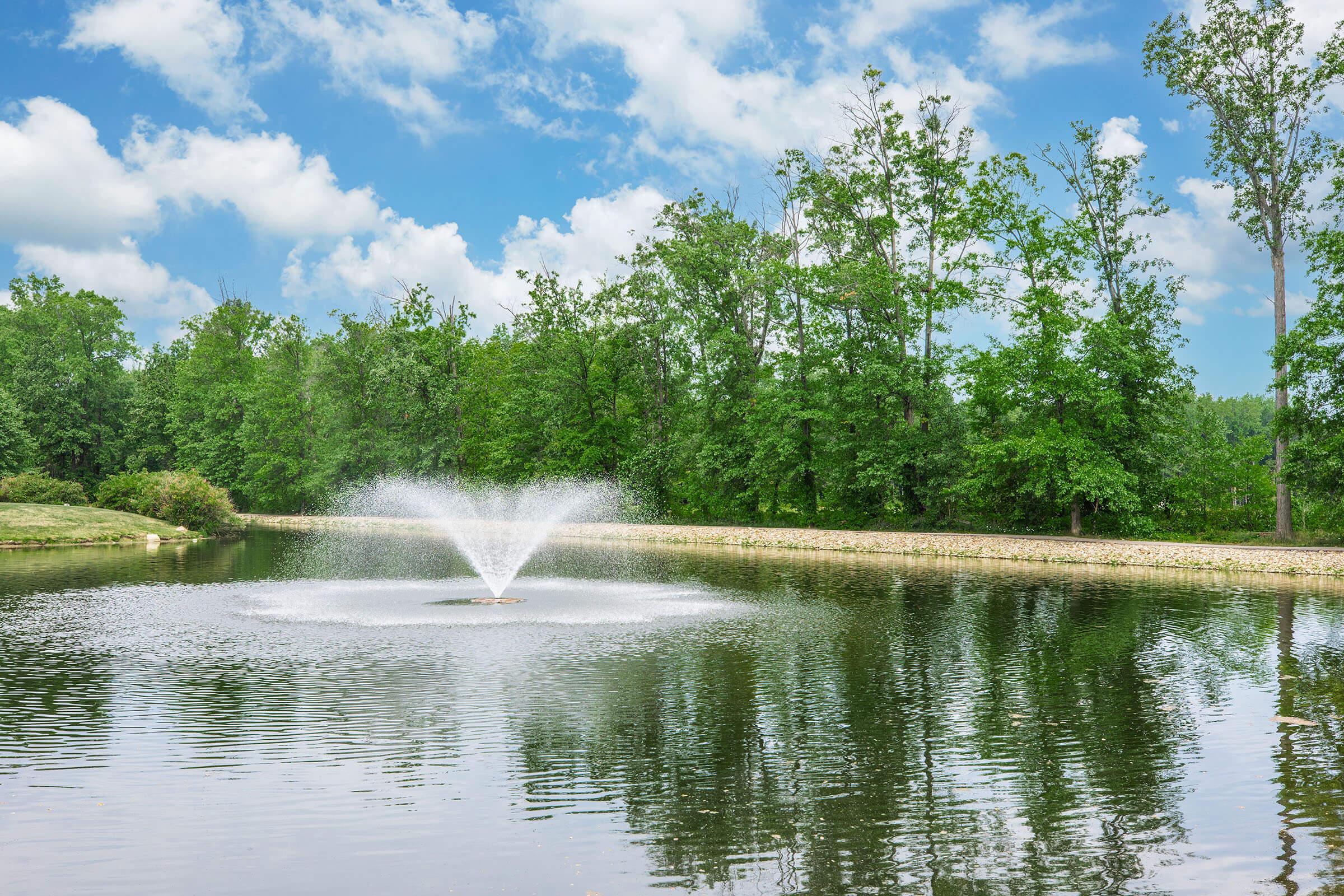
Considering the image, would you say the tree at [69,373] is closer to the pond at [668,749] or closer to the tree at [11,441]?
the tree at [11,441]

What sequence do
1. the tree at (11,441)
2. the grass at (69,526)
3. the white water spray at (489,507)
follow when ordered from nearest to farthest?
the grass at (69,526) < the white water spray at (489,507) < the tree at (11,441)

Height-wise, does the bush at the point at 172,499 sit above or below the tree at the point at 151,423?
below

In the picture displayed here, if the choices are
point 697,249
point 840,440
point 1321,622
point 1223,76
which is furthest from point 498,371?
point 1321,622

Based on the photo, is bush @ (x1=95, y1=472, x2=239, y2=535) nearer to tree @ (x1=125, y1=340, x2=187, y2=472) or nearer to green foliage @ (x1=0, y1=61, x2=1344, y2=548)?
green foliage @ (x1=0, y1=61, x2=1344, y2=548)

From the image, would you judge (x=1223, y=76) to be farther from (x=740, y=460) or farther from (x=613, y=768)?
(x=613, y=768)

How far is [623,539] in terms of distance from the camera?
46906 mm

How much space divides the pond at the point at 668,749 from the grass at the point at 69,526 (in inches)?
847

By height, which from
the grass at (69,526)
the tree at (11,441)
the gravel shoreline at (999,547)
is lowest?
the gravel shoreline at (999,547)

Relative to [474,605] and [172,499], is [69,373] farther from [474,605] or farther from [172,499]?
[474,605]

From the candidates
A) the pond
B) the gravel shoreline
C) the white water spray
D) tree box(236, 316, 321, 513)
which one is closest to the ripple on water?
the pond

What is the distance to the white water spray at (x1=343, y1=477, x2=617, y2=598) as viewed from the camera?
160ft

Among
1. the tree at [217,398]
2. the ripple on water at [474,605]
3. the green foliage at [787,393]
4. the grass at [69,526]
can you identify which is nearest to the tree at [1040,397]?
the green foliage at [787,393]

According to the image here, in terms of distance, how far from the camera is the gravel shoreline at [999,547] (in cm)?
2856

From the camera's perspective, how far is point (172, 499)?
4656 cm
